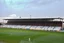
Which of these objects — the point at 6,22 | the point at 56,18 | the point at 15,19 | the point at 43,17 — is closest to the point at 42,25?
the point at 43,17

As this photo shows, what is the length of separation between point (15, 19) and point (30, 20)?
2319 millimetres

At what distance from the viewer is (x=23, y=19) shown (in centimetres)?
1977

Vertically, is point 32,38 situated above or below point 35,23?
above

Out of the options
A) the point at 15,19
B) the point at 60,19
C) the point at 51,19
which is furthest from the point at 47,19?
the point at 15,19

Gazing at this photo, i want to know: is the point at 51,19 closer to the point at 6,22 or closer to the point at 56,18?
the point at 56,18

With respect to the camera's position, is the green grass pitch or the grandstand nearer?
the green grass pitch

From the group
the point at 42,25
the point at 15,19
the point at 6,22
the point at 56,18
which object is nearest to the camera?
the point at 56,18

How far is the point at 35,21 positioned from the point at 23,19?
70.1 inches

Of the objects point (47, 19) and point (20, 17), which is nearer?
point (47, 19)

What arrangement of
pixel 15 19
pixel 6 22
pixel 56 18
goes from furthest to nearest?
pixel 6 22
pixel 15 19
pixel 56 18

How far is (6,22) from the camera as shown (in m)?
21.8

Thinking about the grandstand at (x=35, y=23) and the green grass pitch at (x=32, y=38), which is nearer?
the green grass pitch at (x=32, y=38)

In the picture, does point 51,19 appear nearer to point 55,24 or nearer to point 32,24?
point 55,24

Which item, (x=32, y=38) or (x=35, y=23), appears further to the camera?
(x=35, y=23)
